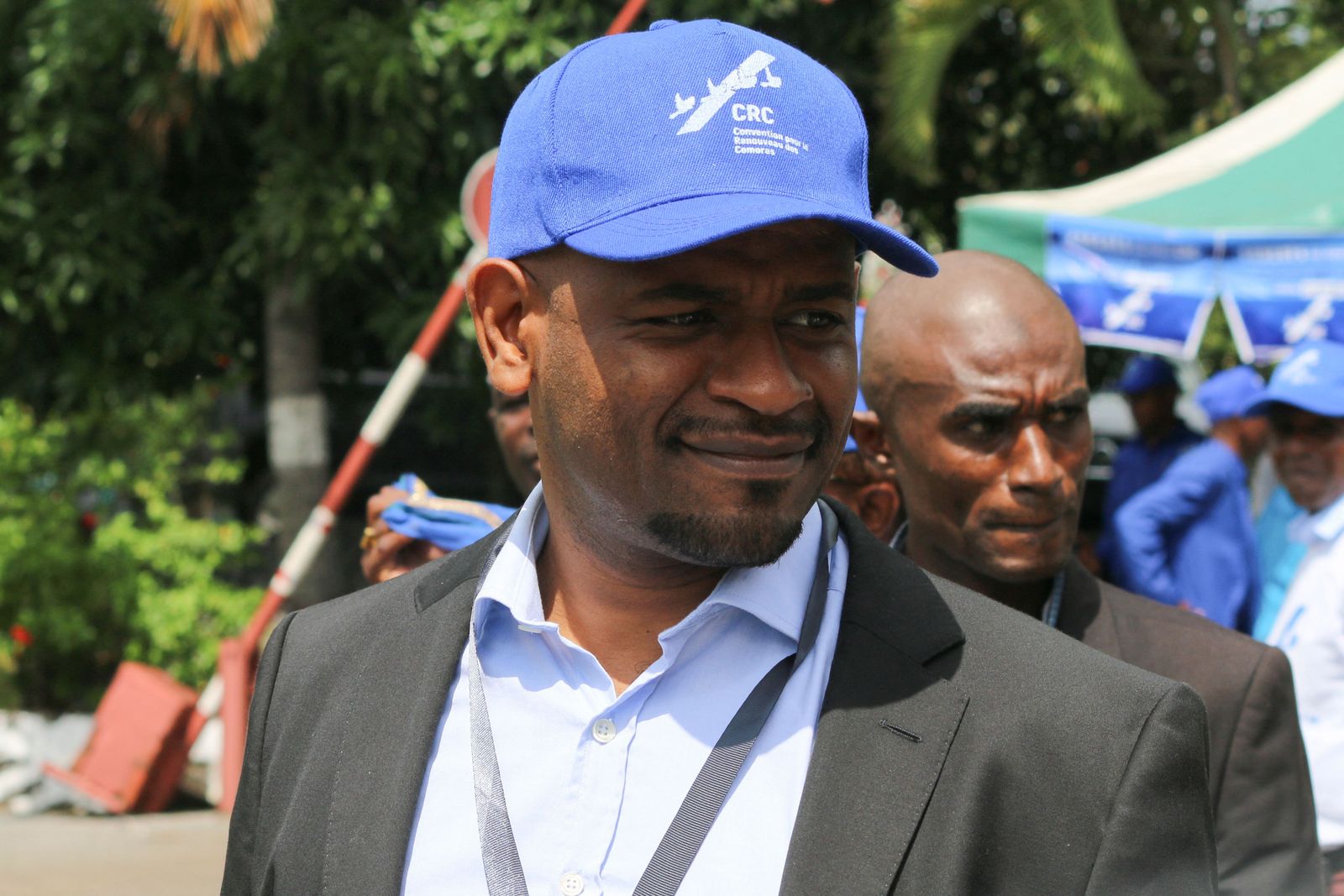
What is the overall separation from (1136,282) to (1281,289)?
501mm

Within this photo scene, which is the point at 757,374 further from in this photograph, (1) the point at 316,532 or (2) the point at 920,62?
(2) the point at 920,62

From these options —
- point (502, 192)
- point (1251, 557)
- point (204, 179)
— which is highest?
point (502, 192)

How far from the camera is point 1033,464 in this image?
253 cm

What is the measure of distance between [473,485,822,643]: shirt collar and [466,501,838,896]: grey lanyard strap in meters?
0.02

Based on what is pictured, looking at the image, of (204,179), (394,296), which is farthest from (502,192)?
(204,179)

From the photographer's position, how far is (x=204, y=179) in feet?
29.4

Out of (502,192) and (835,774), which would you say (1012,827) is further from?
(502,192)

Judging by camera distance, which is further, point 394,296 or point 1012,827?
point 394,296

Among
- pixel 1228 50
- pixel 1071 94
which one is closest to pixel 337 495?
pixel 1071 94

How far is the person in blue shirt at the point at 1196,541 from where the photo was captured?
5.11 metres

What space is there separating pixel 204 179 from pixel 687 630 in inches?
315

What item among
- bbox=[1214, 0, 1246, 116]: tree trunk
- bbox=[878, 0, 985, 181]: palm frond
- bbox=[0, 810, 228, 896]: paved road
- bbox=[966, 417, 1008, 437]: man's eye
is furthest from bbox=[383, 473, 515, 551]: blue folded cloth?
bbox=[1214, 0, 1246, 116]: tree trunk

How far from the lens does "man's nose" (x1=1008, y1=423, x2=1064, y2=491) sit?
2.52 meters

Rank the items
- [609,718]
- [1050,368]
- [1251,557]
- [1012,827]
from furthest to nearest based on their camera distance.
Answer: [1251,557] < [1050,368] < [609,718] < [1012,827]
